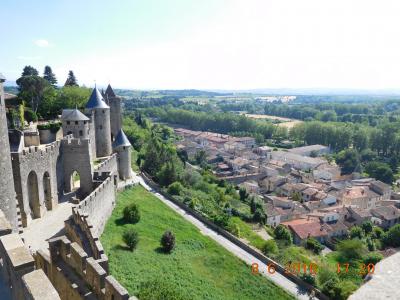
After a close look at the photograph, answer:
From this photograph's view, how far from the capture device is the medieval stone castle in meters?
6.05

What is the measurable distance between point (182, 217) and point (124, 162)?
7219mm

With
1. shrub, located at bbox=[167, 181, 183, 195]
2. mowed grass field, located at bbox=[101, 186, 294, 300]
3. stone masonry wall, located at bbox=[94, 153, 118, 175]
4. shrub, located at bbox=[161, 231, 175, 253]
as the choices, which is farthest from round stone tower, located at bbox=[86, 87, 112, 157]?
shrub, located at bbox=[161, 231, 175, 253]

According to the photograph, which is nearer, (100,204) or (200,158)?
(100,204)

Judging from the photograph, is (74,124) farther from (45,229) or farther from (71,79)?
(71,79)

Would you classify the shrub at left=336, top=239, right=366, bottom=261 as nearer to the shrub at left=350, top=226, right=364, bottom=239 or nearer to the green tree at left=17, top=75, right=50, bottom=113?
the shrub at left=350, top=226, right=364, bottom=239

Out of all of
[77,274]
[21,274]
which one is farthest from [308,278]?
[21,274]

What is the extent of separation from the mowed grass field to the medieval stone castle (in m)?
2.18

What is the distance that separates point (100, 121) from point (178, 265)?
49.9ft

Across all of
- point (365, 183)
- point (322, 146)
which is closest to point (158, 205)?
point (365, 183)

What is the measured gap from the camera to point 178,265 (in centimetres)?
2156

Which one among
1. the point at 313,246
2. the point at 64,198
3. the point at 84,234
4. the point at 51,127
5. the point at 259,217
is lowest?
the point at 313,246

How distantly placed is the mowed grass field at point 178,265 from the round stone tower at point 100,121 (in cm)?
540

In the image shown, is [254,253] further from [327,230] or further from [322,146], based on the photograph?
[322,146]

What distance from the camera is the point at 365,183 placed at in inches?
2493
